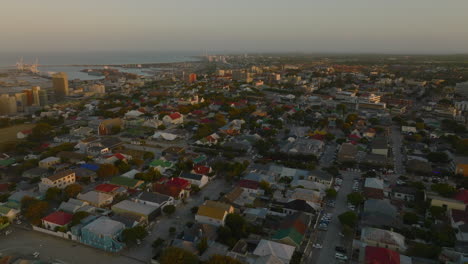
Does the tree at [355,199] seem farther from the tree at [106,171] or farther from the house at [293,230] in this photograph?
the tree at [106,171]

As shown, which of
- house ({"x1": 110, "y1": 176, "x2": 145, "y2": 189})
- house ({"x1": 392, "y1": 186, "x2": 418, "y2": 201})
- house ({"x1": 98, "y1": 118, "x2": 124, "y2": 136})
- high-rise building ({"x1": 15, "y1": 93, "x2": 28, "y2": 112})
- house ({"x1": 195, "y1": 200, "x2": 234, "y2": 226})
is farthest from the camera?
high-rise building ({"x1": 15, "y1": 93, "x2": 28, "y2": 112})

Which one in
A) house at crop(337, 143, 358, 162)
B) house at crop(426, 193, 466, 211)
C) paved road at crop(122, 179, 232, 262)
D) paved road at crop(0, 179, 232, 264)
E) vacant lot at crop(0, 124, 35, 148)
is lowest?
paved road at crop(0, 179, 232, 264)

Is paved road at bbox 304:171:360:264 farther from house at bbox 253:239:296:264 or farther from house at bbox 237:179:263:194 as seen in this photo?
house at bbox 237:179:263:194

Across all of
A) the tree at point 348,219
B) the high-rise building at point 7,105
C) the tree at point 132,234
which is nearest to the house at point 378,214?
the tree at point 348,219

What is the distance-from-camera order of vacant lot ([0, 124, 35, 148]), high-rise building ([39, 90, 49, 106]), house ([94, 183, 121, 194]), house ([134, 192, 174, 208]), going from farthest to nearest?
high-rise building ([39, 90, 49, 106]), vacant lot ([0, 124, 35, 148]), house ([94, 183, 121, 194]), house ([134, 192, 174, 208])

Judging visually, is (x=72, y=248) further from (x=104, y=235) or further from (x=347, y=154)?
(x=347, y=154)

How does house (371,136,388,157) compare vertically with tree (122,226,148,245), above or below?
above

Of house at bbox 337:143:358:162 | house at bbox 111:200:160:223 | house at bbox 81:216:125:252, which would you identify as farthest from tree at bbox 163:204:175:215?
house at bbox 337:143:358:162
